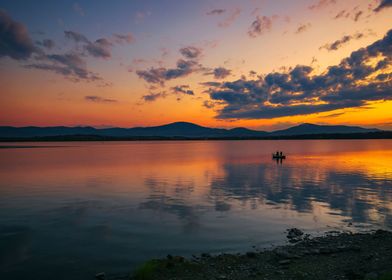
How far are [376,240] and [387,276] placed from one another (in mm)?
8603

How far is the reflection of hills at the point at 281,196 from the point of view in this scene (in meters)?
27.5

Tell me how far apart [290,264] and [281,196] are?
20.2m

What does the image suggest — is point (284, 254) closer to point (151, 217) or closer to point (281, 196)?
point (151, 217)

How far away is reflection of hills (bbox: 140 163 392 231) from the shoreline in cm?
694

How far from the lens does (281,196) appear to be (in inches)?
1377

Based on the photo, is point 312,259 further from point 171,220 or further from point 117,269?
point 171,220

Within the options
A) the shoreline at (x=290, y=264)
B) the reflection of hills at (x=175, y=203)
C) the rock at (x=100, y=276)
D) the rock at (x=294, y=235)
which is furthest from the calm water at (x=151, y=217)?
the shoreline at (x=290, y=264)

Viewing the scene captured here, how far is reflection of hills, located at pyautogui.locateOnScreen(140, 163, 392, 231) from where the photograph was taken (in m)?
27.5

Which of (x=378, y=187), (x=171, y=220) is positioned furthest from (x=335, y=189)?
(x=171, y=220)

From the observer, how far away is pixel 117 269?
15523 mm

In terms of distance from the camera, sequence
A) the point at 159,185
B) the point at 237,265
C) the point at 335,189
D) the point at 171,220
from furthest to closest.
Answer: the point at 159,185
the point at 335,189
the point at 171,220
the point at 237,265

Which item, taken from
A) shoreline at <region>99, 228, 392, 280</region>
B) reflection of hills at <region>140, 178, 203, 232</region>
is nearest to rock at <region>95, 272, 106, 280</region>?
shoreline at <region>99, 228, 392, 280</region>

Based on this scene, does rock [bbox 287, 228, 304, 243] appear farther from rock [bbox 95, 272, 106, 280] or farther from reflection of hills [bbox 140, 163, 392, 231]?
rock [bbox 95, 272, 106, 280]

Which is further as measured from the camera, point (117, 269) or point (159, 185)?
point (159, 185)
